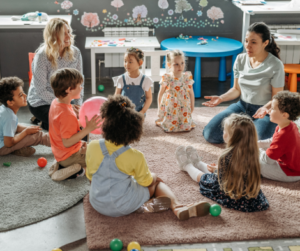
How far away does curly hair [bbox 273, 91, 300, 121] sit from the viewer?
7.84 feet

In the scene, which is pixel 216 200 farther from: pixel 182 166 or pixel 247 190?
pixel 182 166

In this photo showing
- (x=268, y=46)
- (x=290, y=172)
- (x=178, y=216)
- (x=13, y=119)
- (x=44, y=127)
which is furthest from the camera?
(x=44, y=127)

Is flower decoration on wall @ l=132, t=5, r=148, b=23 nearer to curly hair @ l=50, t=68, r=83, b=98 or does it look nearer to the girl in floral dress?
the girl in floral dress

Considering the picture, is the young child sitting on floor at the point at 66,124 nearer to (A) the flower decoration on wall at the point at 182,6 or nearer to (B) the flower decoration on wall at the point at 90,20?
(B) the flower decoration on wall at the point at 90,20

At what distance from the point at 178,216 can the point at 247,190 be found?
0.40 meters

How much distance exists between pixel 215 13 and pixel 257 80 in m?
1.84

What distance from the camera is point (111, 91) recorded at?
14.0 ft

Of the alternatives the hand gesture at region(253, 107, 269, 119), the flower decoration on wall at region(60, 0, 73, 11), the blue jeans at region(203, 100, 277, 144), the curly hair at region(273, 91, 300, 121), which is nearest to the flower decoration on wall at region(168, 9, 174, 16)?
the flower decoration on wall at region(60, 0, 73, 11)

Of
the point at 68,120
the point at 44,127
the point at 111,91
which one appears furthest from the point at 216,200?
the point at 111,91

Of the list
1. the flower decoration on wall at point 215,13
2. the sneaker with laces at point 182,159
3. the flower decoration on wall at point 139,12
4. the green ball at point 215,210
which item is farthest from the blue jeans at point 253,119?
the flower decoration on wall at point 139,12

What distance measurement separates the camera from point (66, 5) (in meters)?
4.36

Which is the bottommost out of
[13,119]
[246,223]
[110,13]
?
[246,223]

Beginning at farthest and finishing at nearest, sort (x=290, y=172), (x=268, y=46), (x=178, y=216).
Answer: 1. (x=268, y=46)
2. (x=290, y=172)
3. (x=178, y=216)

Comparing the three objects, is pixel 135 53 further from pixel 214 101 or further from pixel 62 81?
pixel 62 81
